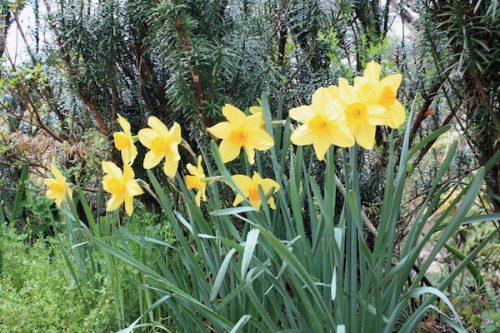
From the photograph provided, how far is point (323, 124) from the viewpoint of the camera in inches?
37.4

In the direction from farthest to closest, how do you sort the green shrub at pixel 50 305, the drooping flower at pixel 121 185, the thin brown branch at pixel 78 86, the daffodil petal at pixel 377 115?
1. the thin brown branch at pixel 78 86
2. the green shrub at pixel 50 305
3. the drooping flower at pixel 121 185
4. the daffodil petal at pixel 377 115

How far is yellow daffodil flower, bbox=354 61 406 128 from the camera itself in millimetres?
943

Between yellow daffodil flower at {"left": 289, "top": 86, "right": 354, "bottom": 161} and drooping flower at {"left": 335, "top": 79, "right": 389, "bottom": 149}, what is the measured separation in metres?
0.01

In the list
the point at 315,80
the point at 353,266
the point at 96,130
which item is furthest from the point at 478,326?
the point at 96,130

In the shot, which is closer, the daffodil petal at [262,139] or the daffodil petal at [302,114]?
the daffodil petal at [302,114]

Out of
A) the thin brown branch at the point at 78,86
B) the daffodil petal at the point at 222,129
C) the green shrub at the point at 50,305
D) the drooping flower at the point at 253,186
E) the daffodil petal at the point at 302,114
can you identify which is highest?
the thin brown branch at the point at 78,86

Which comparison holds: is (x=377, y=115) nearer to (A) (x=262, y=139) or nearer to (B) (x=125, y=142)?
(A) (x=262, y=139)

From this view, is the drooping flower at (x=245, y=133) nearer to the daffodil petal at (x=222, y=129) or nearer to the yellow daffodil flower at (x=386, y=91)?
the daffodil petal at (x=222, y=129)

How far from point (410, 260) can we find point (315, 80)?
33.6 inches

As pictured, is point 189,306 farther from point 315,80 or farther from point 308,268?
point 315,80

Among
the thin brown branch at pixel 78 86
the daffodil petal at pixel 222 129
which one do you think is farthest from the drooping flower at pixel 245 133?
the thin brown branch at pixel 78 86

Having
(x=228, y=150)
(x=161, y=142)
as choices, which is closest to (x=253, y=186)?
(x=228, y=150)

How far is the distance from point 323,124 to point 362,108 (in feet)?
0.23

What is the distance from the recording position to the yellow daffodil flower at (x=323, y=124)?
3.09ft
